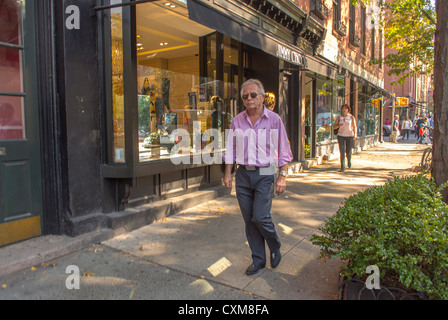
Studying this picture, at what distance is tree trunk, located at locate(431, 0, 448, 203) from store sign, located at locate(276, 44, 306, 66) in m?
3.42

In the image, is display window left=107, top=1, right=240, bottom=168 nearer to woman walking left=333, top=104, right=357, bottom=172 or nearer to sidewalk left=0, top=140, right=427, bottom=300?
sidewalk left=0, top=140, right=427, bottom=300

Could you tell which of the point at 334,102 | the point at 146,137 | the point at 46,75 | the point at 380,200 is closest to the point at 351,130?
the point at 334,102

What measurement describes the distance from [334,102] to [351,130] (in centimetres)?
469

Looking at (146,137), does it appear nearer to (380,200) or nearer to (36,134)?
(36,134)

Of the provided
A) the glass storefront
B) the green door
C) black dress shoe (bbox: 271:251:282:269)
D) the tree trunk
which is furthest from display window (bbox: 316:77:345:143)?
the green door

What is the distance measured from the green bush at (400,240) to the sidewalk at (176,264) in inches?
24.7

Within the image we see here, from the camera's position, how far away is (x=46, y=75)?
4.29m

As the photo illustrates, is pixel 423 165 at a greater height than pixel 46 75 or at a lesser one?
lesser

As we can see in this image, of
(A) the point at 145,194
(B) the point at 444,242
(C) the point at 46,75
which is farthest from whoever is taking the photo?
(A) the point at 145,194

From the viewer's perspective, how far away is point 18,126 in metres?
4.18

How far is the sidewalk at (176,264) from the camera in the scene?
129 inches

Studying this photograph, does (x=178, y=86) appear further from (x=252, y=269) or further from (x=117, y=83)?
(x=252, y=269)

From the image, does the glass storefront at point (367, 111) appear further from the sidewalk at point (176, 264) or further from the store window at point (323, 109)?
the sidewalk at point (176, 264)
